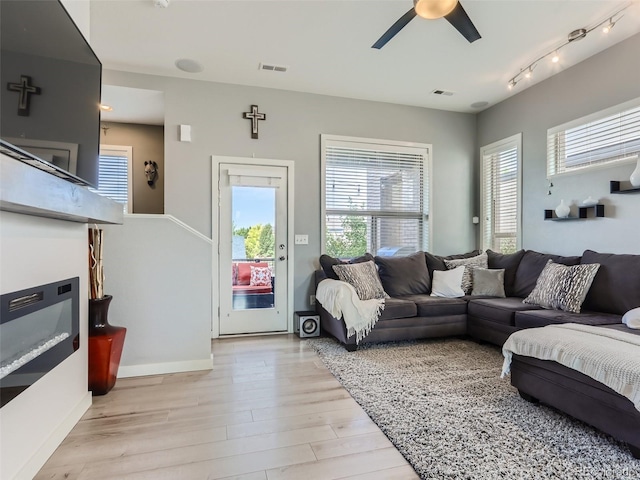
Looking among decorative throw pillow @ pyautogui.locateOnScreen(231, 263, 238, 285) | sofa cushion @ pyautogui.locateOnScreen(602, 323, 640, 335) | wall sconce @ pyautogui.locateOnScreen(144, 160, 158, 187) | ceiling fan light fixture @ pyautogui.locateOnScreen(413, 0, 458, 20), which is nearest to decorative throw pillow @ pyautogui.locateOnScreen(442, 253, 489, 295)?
sofa cushion @ pyautogui.locateOnScreen(602, 323, 640, 335)

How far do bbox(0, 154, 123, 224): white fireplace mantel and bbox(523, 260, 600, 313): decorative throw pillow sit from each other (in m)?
3.66

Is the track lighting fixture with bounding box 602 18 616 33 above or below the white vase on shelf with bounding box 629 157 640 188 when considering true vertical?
above

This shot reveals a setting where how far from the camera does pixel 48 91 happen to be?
4.89ft

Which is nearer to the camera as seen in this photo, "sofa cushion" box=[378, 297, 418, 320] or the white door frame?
"sofa cushion" box=[378, 297, 418, 320]

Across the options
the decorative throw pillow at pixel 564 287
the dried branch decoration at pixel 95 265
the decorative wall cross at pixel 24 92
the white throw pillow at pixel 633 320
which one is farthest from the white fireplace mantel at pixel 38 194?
the decorative throw pillow at pixel 564 287

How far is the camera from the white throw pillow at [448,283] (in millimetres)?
3888

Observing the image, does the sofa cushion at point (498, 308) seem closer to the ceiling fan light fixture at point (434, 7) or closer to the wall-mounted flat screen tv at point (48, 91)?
the ceiling fan light fixture at point (434, 7)

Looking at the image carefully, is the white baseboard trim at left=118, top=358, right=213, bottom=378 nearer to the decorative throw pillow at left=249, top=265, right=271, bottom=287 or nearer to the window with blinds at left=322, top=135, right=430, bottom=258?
the decorative throw pillow at left=249, top=265, right=271, bottom=287

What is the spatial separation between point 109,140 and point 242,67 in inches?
97.9

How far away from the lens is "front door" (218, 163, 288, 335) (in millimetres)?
4023

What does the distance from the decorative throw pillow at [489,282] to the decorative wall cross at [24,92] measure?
4071 millimetres

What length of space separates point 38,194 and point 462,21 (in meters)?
2.68

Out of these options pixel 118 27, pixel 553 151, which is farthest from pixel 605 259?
pixel 118 27

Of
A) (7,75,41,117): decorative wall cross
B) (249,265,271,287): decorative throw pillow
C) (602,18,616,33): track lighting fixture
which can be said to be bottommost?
(249,265,271,287): decorative throw pillow
